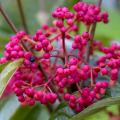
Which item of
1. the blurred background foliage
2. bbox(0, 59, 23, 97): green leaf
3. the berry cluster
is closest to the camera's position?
bbox(0, 59, 23, 97): green leaf

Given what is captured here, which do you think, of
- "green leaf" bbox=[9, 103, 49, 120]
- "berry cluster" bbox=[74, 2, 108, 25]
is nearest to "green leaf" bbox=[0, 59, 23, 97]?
"berry cluster" bbox=[74, 2, 108, 25]

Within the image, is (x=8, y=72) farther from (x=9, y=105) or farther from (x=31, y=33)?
(x=31, y=33)

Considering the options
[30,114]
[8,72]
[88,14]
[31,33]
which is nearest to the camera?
[8,72]

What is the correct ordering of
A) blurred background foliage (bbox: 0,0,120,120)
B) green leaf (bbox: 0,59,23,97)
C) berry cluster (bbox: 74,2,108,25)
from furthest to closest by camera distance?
blurred background foliage (bbox: 0,0,120,120) → berry cluster (bbox: 74,2,108,25) → green leaf (bbox: 0,59,23,97)

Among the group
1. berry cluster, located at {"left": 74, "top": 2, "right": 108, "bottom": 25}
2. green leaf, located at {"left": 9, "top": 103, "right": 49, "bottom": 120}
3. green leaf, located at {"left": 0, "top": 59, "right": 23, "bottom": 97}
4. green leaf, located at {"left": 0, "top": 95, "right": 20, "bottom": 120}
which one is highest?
berry cluster, located at {"left": 74, "top": 2, "right": 108, "bottom": 25}

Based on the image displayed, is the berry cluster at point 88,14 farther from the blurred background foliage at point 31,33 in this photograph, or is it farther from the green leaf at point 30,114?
the green leaf at point 30,114

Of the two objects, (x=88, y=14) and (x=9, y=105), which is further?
(x=9, y=105)

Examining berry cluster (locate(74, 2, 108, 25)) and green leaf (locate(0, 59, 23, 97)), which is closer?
green leaf (locate(0, 59, 23, 97))

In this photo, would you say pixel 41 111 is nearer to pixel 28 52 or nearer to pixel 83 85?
pixel 83 85

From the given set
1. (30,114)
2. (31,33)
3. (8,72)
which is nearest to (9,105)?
(30,114)

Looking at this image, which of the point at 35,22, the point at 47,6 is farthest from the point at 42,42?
the point at 47,6

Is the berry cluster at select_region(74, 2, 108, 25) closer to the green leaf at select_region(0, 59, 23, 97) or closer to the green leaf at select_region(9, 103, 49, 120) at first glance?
the green leaf at select_region(0, 59, 23, 97)

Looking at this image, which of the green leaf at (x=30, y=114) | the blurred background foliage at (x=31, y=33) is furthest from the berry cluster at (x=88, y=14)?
the green leaf at (x=30, y=114)
